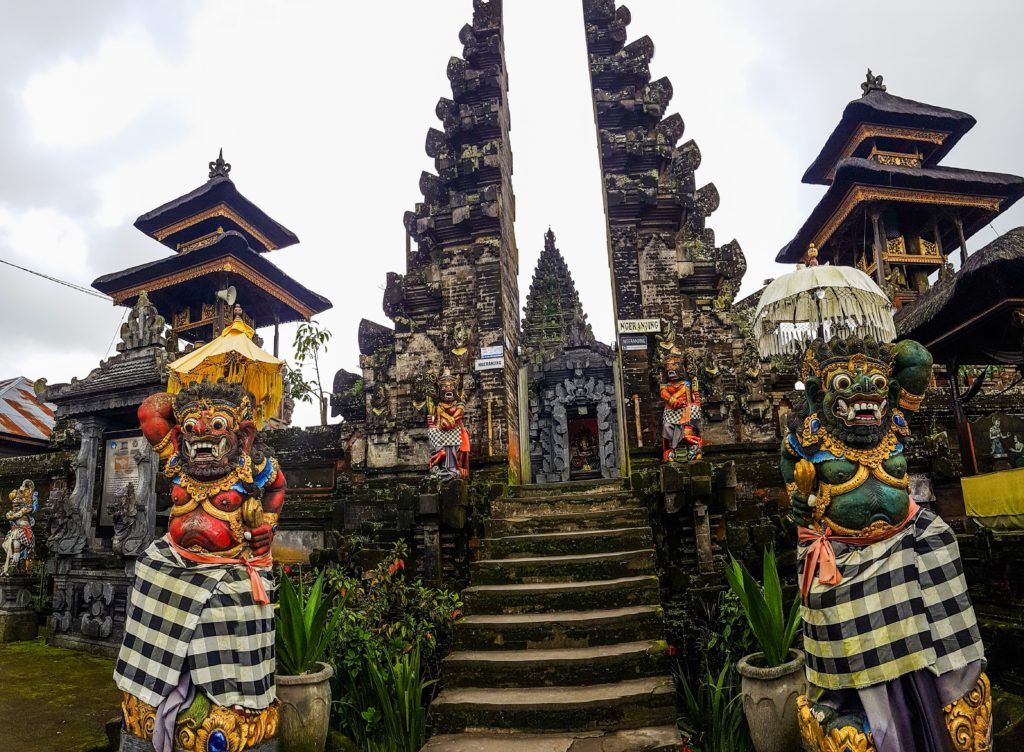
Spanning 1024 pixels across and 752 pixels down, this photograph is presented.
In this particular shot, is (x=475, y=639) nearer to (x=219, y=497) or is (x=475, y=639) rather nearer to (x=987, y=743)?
(x=219, y=497)

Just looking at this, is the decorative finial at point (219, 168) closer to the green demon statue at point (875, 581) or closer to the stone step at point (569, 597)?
the stone step at point (569, 597)

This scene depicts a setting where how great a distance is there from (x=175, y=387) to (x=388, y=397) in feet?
16.8

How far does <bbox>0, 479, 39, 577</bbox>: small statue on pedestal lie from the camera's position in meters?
9.13

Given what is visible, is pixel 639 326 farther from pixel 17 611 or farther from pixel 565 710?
pixel 17 611

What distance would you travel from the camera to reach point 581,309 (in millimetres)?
17109

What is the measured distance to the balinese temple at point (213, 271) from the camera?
59.0ft

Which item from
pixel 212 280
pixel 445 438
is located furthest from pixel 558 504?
pixel 212 280

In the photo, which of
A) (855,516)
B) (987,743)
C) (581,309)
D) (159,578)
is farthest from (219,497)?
(581,309)

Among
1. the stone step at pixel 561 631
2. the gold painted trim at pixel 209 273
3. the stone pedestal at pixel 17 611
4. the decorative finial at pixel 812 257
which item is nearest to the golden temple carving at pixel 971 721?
the stone step at pixel 561 631

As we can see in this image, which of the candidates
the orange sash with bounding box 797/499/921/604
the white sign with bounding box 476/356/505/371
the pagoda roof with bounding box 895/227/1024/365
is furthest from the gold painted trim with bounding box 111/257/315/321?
the orange sash with bounding box 797/499/921/604

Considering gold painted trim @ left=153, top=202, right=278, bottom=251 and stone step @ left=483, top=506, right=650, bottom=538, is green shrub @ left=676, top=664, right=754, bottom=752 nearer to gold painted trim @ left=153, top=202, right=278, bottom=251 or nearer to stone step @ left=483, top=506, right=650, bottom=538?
stone step @ left=483, top=506, right=650, bottom=538

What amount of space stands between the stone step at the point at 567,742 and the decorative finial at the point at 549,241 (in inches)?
597

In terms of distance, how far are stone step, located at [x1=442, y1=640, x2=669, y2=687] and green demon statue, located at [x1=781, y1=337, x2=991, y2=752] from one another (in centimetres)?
156

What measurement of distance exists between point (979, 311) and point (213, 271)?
17329mm
